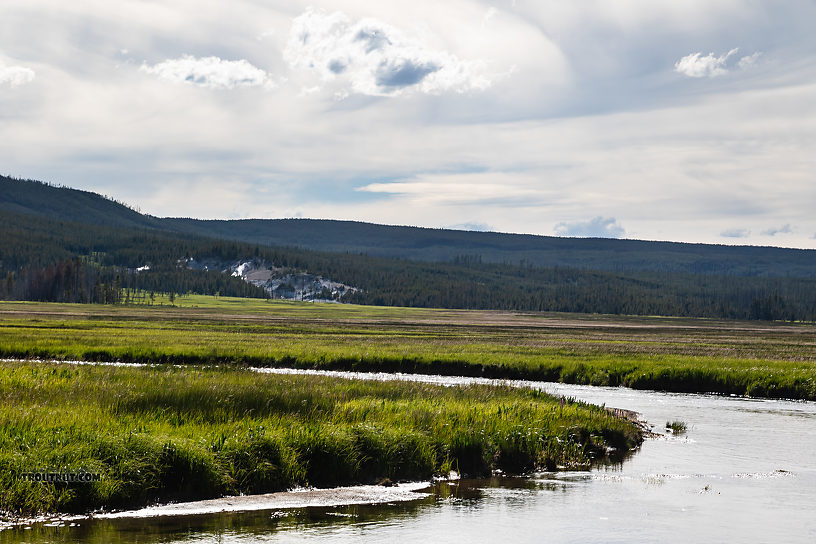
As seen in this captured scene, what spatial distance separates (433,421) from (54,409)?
1057 centimetres

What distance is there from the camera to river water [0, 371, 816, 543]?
613 inches

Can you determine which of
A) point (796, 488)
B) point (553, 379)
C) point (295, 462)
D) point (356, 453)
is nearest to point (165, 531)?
point (295, 462)

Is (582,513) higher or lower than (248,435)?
lower

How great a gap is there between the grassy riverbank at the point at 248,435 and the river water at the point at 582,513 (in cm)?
111

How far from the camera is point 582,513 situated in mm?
17781

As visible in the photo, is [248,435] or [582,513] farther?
[248,435]

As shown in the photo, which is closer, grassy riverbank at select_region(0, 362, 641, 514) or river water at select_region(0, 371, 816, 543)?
river water at select_region(0, 371, 816, 543)

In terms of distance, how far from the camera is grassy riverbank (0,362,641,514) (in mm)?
17125

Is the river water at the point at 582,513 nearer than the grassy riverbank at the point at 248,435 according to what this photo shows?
Yes

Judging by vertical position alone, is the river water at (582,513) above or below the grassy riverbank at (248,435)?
below

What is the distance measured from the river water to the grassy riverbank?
111 centimetres

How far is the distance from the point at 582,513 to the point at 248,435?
7.91m

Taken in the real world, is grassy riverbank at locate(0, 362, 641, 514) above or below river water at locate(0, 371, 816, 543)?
above

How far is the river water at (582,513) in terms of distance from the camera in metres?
15.6
